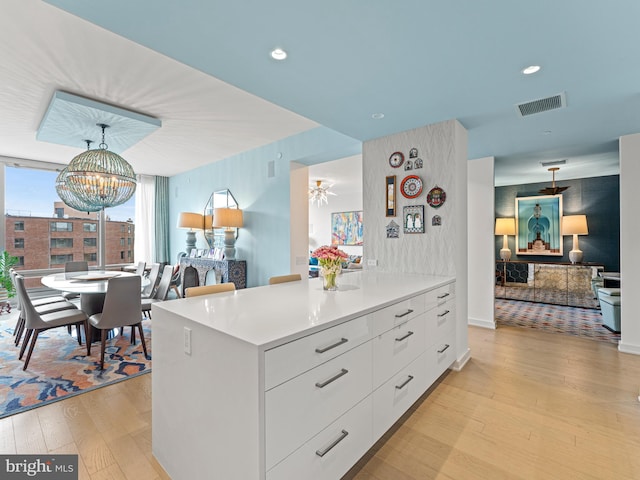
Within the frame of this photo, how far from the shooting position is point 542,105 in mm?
2635

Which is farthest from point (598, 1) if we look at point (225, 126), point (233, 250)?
point (233, 250)

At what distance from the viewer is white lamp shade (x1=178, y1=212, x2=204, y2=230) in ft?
18.5

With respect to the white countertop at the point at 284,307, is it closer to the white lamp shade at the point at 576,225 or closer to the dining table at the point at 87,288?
the dining table at the point at 87,288

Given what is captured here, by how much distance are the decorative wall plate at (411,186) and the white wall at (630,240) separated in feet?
7.63

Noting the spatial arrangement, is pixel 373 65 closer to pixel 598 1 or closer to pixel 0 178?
pixel 598 1

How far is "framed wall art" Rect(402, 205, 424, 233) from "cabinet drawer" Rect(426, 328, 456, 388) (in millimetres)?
1056

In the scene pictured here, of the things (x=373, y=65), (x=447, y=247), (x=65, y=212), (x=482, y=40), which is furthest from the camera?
(x=65, y=212)

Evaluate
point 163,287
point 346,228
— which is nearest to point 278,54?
point 163,287

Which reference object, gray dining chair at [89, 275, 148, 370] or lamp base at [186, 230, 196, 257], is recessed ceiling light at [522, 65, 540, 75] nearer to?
gray dining chair at [89, 275, 148, 370]

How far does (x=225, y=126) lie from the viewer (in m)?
3.99

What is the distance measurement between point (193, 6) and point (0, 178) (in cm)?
639

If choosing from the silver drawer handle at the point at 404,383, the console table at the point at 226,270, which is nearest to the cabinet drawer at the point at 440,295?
the silver drawer handle at the point at 404,383

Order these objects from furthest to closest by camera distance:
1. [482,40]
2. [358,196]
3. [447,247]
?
[358,196] < [447,247] < [482,40]

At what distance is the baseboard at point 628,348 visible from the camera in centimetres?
337
